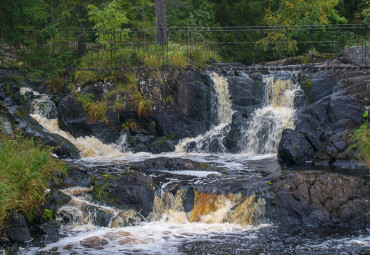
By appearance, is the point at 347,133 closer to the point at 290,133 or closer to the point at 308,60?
the point at 290,133

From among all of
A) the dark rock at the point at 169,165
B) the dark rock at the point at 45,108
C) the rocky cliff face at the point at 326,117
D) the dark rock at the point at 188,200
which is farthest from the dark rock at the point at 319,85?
the dark rock at the point at 45,108

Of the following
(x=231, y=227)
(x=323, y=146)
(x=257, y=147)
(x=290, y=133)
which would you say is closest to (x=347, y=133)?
(x=323, y=146)

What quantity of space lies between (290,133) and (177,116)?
4.48 m

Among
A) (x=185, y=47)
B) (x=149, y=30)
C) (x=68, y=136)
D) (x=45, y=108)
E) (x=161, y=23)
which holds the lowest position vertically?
(x=68, y=136)

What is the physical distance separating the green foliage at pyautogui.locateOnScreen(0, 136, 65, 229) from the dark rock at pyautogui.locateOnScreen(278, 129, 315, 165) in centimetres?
663

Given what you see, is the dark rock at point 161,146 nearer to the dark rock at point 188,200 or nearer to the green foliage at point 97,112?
the green foliage at point 97,112

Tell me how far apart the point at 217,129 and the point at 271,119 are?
1.97 meters

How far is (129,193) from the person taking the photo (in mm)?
9617

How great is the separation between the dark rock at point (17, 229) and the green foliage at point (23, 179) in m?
0.19

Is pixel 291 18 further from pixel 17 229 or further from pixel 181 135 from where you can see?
pixel 17 229

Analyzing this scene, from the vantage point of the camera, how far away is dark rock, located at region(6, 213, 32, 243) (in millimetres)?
7660

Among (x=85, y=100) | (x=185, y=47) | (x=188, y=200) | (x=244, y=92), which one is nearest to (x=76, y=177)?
(x=188, y=200)

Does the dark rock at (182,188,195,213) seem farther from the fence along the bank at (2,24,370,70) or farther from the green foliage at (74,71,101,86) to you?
the green foliage at (74,71,101,86)

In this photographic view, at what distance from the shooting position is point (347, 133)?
1266 centimetres
